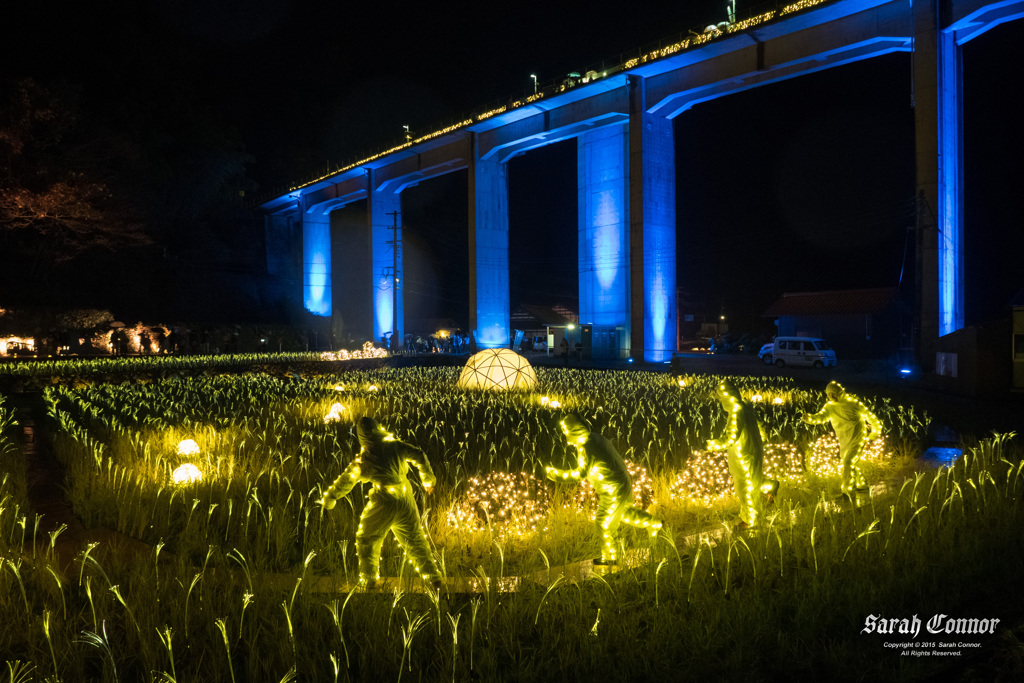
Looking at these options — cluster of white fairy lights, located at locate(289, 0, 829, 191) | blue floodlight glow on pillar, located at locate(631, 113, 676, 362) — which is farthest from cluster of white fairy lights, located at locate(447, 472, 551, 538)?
blue floodlight glow on pillar, located at locate(631, 113, 676, 362)

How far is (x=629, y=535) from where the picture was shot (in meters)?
6.19

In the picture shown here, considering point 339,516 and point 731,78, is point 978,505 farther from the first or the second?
point 731,78

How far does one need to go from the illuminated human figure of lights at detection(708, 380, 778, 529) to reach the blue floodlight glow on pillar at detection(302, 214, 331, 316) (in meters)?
59.6

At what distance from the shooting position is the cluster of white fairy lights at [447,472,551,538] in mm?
6441

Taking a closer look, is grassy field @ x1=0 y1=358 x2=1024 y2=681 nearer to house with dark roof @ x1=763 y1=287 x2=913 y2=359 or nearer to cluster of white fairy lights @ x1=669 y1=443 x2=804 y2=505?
cluster of white fairy lights @ x1=669 y1=443 x2=804 y2=505

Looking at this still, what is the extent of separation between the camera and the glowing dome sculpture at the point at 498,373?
18.9 meters

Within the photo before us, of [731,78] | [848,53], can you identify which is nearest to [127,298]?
[731,78]

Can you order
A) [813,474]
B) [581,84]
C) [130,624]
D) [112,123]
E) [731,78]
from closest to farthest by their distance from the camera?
[130,624] < [813,474] < [731,78] < [581,84] < [112,123]

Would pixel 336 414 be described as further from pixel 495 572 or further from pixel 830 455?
pixel 830 455

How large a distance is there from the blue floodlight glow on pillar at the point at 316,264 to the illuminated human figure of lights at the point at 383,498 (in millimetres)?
59809

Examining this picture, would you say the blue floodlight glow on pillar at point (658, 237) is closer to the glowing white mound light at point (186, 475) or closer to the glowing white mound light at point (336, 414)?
the glowing white mound light at point (336, 414)

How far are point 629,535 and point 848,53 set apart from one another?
2827cm

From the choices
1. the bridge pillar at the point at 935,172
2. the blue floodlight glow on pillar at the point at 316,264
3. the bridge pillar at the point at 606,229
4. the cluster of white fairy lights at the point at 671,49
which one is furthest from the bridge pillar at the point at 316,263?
the bridge pillar at the point at 935,172

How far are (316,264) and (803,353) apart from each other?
44.1m
